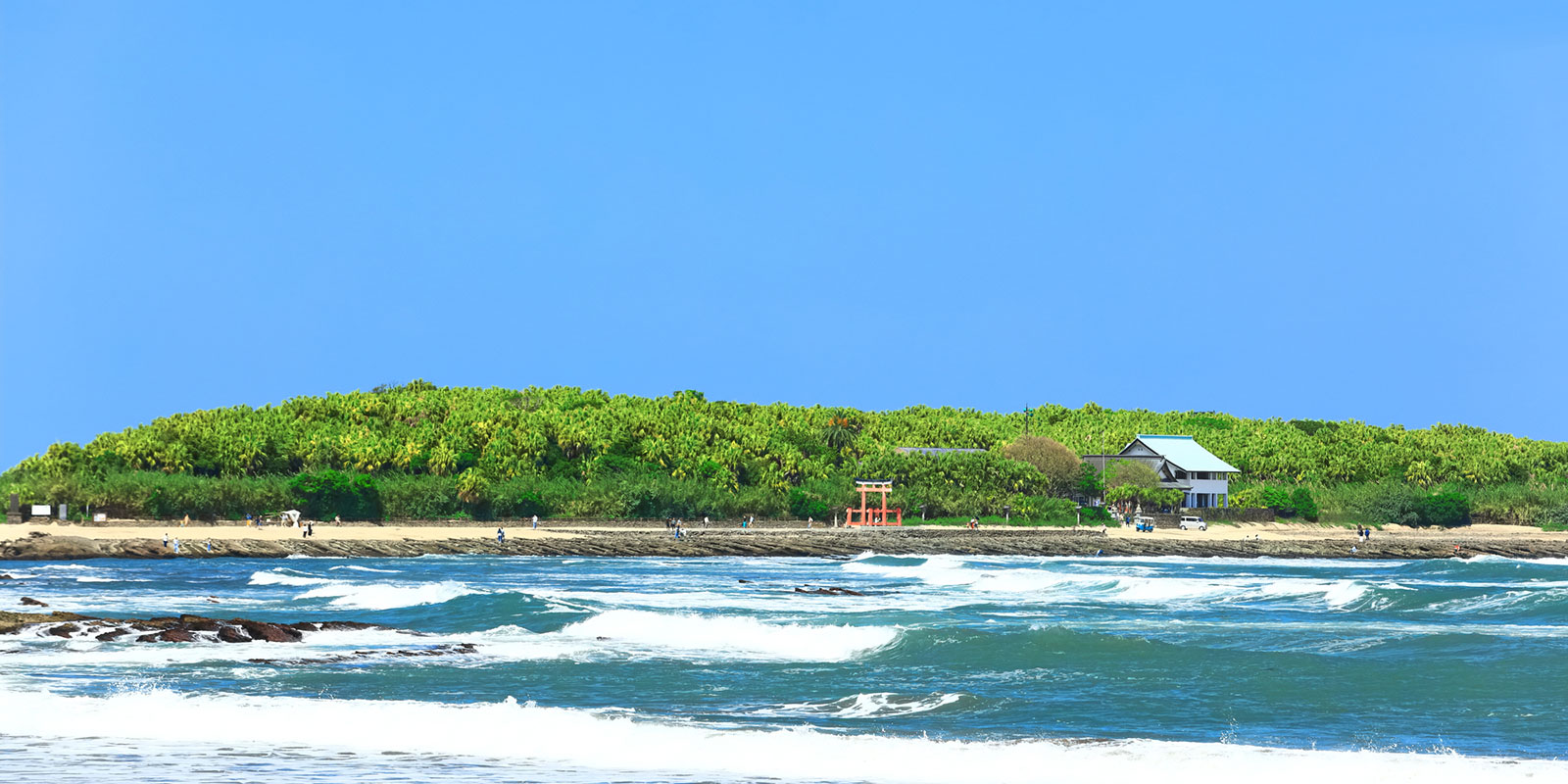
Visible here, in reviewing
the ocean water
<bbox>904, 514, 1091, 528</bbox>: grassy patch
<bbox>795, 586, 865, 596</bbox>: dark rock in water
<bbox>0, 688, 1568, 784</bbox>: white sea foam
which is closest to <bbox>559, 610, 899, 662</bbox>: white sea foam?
the ocean water

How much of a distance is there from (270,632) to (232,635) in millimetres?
787

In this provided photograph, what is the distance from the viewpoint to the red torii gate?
268 feet

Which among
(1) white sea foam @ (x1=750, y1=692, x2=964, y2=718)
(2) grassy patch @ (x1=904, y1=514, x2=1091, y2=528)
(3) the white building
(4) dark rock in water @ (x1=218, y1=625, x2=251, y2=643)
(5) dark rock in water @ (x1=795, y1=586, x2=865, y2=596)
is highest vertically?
(3) the white building

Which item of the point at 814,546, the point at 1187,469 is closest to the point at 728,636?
the point at 814,546

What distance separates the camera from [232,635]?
87.1ft

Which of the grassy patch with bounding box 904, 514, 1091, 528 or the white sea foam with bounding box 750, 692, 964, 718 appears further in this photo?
the grassy patch with bounding box 904, 514, 1091, 528

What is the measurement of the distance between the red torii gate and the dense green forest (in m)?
1.41

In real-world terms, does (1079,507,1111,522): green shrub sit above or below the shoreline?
above

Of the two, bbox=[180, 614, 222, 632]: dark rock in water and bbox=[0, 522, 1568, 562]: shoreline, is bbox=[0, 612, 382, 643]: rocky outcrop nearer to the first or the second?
bbox=[180, 614, 222, 632]: dark rock in water

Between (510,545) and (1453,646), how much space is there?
46837 millimetres

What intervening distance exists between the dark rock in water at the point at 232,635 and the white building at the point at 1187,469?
74678 millimetres

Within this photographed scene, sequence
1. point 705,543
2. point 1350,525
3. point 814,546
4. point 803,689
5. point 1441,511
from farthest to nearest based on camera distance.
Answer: point 1441,511 < point 1350,525 < point 814,546 < point 705,543 < point 803,689

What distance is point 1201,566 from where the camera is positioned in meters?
62.0

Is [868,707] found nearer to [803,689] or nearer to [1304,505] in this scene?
[803,689]
